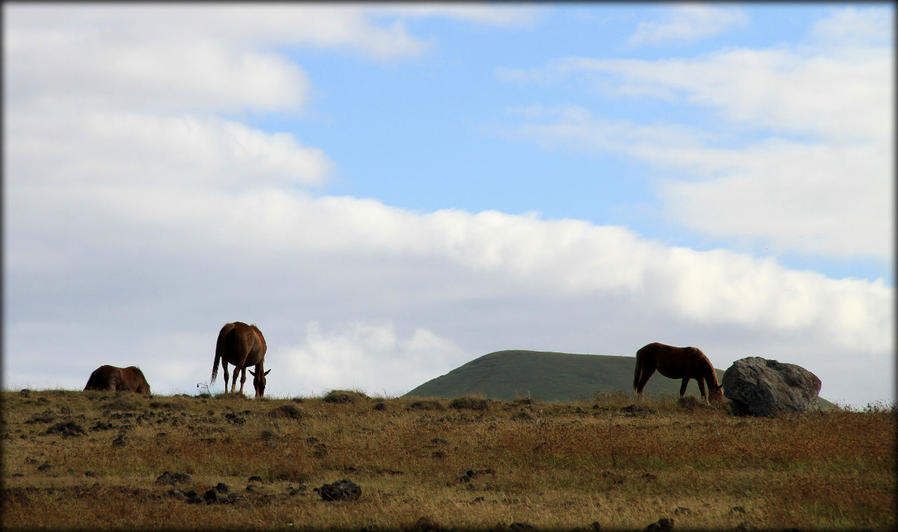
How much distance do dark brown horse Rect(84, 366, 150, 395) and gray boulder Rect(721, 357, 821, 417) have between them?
21335mm

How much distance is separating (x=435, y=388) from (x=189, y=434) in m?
58.4

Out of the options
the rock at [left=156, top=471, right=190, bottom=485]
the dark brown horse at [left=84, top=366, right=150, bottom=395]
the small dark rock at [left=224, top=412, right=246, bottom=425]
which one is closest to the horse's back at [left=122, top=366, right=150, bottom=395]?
the dark brown horse at [left=84, top=366, right=150, bottom=395]

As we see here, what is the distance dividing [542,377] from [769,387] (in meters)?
54.5

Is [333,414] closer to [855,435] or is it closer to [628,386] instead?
[855,435]

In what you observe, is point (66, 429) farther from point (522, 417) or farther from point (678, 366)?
point (678, 366)

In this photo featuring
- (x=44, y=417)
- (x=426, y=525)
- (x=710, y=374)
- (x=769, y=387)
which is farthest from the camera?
(x=710, y=374)

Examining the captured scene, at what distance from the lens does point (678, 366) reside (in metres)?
30.8

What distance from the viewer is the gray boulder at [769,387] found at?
990 inches

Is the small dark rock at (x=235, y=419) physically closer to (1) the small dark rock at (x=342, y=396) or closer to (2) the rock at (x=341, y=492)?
(1) the small dark rock at (x=342, y=396)

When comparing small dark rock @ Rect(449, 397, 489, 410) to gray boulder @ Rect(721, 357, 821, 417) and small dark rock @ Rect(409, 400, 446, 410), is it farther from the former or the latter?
gray boulder @ Rect(721, 357, 821, 417)

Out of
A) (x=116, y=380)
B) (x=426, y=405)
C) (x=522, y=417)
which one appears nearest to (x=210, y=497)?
(x=522, y=417)

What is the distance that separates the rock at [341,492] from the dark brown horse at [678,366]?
18127mm

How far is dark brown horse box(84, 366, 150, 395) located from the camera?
29844 mm

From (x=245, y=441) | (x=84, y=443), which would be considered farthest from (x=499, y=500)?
(x=84, y=443)
